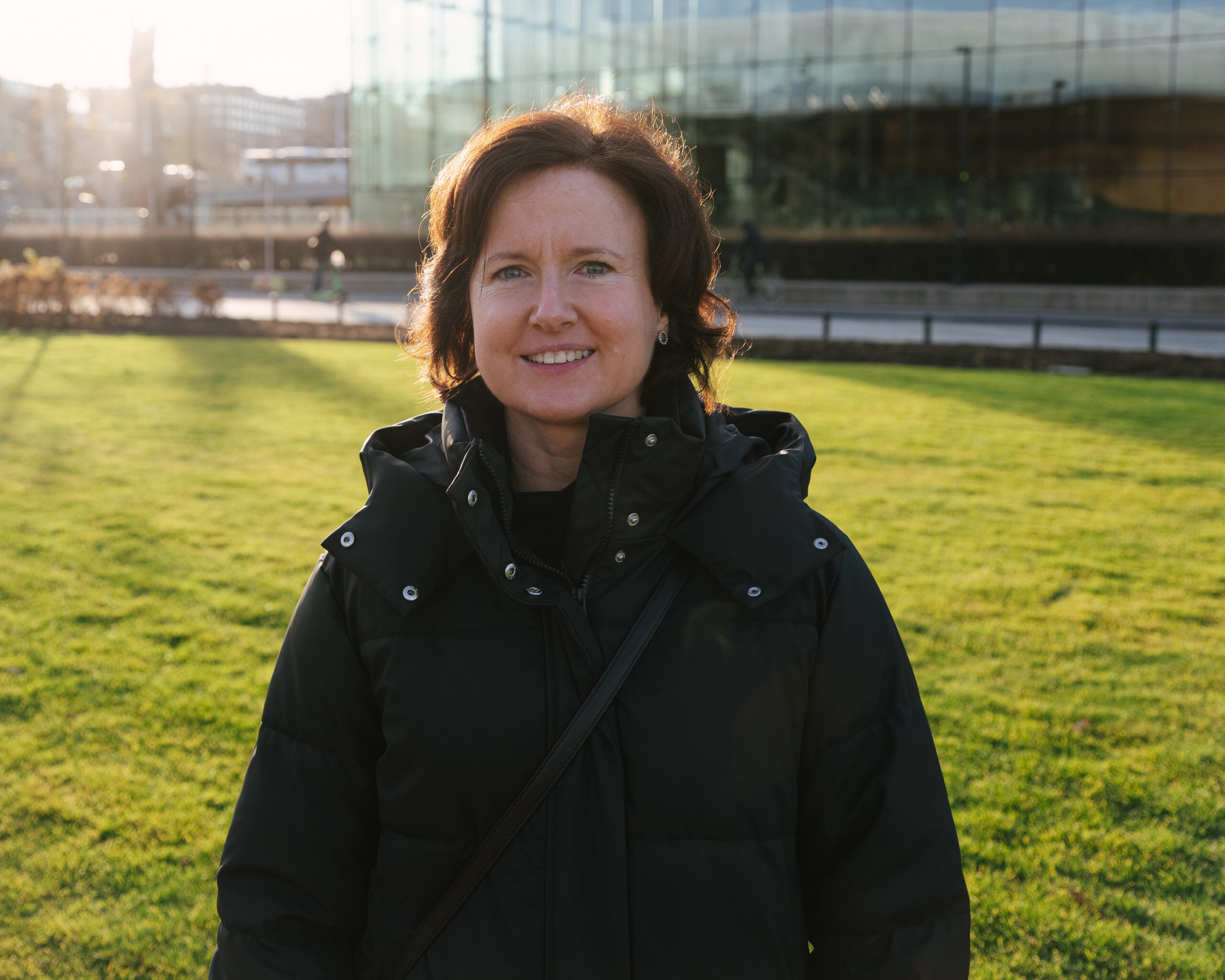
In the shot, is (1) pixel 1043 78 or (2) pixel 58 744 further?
(1) pixel 1043 78

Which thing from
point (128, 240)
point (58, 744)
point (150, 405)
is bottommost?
point (58, 744)

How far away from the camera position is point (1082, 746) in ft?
15.0

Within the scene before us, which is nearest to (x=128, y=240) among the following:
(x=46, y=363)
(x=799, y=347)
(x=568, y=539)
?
(x=46, y=363)

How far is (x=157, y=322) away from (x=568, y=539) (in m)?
20.9

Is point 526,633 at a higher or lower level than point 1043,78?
lower

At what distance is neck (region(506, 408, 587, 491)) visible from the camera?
7.24 feet

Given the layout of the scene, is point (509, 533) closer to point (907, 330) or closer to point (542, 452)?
point (542, 452)

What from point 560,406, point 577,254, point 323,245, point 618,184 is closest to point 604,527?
point 560,406

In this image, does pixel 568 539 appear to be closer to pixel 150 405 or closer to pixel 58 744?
pixel 58 744

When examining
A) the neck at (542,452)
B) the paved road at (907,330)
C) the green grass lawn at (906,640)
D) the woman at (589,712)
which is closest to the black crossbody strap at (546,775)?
the woman at (589,712)

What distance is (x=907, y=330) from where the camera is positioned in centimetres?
2152

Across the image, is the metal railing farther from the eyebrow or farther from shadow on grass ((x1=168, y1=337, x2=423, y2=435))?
the eyebrow

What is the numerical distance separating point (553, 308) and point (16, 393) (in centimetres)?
1266

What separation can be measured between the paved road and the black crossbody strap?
13.8m
